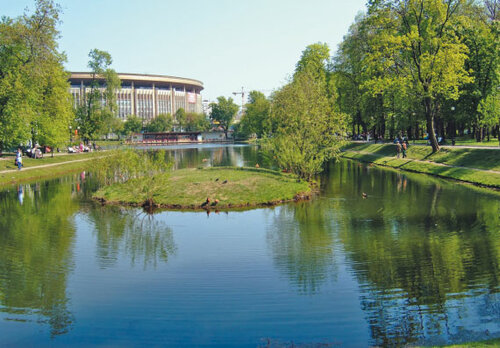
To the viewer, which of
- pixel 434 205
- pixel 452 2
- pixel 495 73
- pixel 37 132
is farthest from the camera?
pixel 37 132

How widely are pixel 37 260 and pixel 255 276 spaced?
27.9ft

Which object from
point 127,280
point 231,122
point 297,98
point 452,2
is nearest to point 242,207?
point 127,280

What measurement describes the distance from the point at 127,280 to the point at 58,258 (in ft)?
13.4

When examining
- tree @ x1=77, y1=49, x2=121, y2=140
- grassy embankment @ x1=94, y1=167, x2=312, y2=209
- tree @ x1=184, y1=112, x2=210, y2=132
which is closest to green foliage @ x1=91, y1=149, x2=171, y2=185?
grassy embankment @ x1=94, y1=167, x2=312, y2=209

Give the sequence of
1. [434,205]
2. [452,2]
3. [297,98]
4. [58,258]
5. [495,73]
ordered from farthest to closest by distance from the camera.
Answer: [495,73]
[452,2]
[297,98]
[434,205]
[58,258]

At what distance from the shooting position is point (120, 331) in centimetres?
1116

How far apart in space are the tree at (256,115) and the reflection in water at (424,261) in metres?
64.4

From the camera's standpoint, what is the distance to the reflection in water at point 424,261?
437 inches

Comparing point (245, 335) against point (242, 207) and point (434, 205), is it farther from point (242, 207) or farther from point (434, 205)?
point (434, 205)

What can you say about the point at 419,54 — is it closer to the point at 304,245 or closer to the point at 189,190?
the point at 189,190

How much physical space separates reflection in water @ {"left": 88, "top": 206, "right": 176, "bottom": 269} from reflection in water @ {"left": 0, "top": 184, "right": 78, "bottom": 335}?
4.35ft

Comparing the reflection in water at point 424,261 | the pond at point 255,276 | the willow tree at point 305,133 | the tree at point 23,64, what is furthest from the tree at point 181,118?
the pond at point 255,276

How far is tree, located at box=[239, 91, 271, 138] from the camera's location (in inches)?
4026

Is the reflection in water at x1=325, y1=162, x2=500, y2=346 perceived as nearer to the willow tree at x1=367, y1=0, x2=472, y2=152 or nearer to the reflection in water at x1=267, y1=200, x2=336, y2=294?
the reflection in water at x1=267, y1=200, x2=336, y2=294
